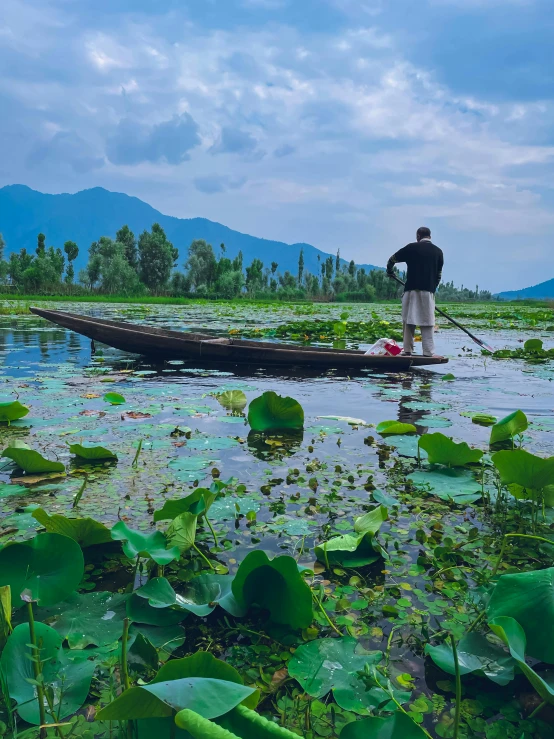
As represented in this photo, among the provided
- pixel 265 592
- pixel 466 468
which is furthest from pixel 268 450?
pixel 265 592

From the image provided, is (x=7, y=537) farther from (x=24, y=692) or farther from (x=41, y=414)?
(x=41, y=414)

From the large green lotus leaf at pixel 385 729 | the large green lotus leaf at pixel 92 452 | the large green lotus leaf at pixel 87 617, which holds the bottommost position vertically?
the large green lotus leaf at pixel 87 617

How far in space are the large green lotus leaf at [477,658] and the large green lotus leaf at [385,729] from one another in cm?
32

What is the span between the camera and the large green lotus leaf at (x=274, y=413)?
3.47 m

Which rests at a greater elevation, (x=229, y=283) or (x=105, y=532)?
(x=229, y=283)

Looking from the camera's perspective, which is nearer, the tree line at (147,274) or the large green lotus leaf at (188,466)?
the large green lotus leaf at (188,466)

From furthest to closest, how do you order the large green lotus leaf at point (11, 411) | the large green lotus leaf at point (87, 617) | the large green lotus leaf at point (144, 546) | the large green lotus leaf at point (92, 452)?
the large green lotus leaf at point (11, 411)
the large green lotus leaf at point (92, 452)
the large green lotus leaf at point (144, 546)
the large green lotus leaf at point (87, 617)

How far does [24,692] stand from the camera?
1091mm

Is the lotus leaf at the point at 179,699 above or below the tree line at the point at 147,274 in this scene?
below

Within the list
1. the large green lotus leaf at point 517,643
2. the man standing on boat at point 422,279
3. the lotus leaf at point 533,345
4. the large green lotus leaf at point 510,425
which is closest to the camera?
the large green lotus leaf at point 517,643

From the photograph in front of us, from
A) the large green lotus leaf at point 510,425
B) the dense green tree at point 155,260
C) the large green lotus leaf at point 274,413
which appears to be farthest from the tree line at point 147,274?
the large green lotus leaf at point 510,425

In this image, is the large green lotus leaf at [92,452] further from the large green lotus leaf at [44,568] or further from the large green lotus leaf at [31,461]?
the large green lotus leaf at [44,568]

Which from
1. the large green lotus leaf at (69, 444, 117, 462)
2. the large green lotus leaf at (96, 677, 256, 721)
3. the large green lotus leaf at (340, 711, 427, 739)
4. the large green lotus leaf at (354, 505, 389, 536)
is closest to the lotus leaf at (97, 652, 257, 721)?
the large green lotus leaf at (96, 677, 256, 721)

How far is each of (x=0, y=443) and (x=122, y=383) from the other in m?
2.37
